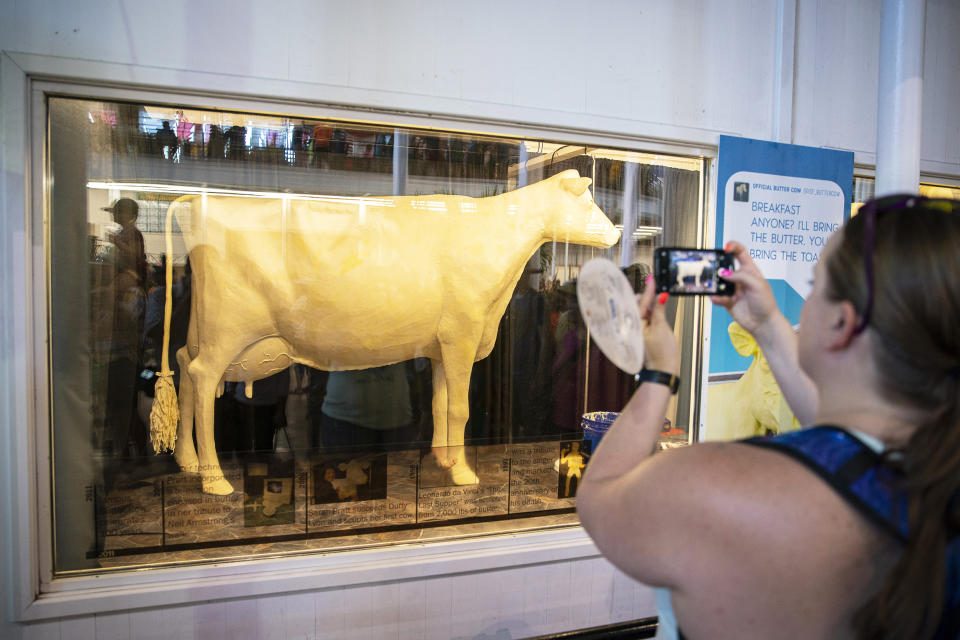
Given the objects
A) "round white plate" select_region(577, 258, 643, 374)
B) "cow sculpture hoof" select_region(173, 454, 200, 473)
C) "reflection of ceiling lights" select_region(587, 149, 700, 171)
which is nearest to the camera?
"round white plate" select_region(577, 258, 643, 374)

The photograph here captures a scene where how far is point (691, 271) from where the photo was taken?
50.8 inches

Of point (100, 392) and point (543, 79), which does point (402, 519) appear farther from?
point (543, 79)

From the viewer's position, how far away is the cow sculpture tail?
2.49m

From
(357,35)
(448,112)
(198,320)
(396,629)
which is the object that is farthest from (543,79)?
(396,629)

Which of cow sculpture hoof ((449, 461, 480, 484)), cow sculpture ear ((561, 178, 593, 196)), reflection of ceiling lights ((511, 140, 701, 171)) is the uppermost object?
reflection of ceiling lights ((511, 140, 701, 171))

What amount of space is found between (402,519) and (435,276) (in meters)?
1.04

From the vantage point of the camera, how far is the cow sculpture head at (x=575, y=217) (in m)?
3.01

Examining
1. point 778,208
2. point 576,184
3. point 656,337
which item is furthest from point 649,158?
point 656,337

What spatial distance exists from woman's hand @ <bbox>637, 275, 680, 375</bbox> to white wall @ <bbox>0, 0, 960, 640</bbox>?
169 centimetres

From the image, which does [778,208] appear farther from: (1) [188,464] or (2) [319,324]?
(1) [188,464]

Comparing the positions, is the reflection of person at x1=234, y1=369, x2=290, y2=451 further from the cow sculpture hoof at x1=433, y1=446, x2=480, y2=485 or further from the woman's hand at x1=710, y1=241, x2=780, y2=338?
the woman's hand at x1=710, y1=241, x2=780, y2=338

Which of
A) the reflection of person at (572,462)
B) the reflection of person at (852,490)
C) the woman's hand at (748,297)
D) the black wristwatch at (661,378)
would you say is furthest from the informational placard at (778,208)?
the reflection of person at (852,490)

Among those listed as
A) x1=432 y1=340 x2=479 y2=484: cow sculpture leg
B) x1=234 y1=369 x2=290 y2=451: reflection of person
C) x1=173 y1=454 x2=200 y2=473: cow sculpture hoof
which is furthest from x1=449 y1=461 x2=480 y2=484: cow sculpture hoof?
x1=173 y1=454 x2=200 y2=473: cow sculpture hoof

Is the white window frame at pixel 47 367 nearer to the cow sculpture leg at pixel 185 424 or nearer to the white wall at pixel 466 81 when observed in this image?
the white wall at pixel 466 81
